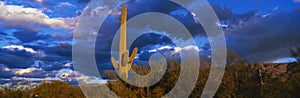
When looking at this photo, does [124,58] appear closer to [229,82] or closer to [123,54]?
[123,54]

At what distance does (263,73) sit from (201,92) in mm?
4412

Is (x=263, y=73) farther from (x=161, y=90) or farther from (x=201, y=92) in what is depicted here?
(x=161, y=90)

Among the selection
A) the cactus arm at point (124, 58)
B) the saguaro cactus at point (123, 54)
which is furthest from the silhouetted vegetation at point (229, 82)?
the cactus arm at point (124, 58)

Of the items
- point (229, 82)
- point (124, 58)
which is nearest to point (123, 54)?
point (124, 58)

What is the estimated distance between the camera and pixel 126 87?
24094 mm

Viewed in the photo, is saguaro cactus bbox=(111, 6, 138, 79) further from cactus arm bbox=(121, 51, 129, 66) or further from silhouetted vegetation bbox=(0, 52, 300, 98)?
silhouetted vegetation bbox=(0, 52, 300, 98)

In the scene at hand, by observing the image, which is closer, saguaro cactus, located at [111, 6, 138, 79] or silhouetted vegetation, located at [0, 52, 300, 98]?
saguaro cactus, located at [111, 6, 138, 79]

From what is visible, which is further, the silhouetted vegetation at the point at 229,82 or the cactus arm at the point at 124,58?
the silhouetted vegetation at the point at 229,82

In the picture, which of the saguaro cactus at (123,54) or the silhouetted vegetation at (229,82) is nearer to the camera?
the saguaro cactus at (123,54)

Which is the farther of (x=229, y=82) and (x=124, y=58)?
(x=229, y=82)

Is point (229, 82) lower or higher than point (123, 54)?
lower

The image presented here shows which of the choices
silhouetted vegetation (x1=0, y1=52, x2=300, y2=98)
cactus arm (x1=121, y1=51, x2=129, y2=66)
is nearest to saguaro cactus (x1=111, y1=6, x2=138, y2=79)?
cactus arm (x1=121, y1=51, x2=129, y2=66)

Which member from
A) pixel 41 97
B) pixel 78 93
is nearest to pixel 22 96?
pixel 41 97

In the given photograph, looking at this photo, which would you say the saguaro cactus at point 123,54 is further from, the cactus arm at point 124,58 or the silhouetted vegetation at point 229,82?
the silhouetted vegetation at point 229,82
